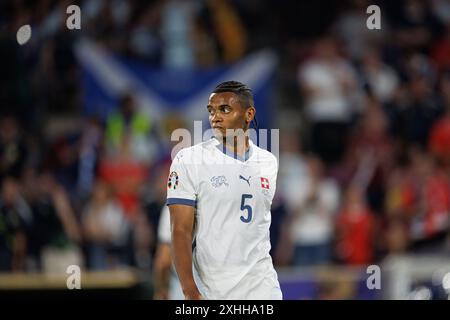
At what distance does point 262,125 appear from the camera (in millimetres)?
14578

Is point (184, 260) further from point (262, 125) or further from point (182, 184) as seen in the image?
point (262, 125)

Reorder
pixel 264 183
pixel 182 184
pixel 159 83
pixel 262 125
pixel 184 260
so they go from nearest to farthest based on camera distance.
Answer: pixel 184 260 → pixel 182 184 → pixel 264 183 → pixel 262 125 → pixel 159 83

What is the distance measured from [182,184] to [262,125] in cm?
864

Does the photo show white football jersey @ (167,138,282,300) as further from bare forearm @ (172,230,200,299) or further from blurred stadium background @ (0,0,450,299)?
blurred stadium background @ (0,0,450,299)

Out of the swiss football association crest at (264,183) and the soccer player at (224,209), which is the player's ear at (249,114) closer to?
the soccer player at (224,209)

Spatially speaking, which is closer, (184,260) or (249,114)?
(184,260)

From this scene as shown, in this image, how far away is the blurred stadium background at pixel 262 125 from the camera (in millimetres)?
12570

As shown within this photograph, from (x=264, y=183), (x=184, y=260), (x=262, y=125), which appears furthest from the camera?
(x=262, y=125)

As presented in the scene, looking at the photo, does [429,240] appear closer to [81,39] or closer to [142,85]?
[142,85]

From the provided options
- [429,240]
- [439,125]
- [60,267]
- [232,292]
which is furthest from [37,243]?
[232,292]

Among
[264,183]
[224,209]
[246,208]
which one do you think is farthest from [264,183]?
[224,209]

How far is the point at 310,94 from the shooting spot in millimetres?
15391

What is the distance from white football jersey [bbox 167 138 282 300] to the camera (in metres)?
6.04

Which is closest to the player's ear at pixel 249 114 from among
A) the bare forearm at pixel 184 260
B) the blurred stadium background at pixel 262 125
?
the bare forearm at pixel 184 260
